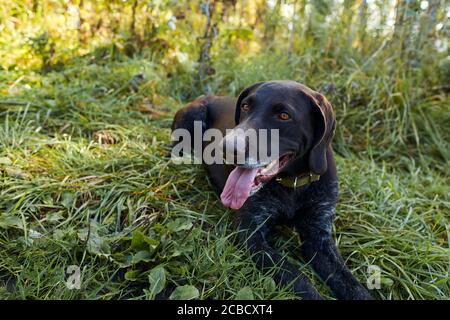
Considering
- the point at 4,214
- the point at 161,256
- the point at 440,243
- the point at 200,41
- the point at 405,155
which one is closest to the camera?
the point at 161,256

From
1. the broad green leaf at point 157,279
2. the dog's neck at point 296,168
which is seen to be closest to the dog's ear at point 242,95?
the dog's neck at point 296,168

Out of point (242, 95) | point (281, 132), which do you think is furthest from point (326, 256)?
point (242, 95)

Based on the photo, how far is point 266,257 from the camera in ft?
8.13

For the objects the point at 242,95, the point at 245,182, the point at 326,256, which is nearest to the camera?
the point at 245,182

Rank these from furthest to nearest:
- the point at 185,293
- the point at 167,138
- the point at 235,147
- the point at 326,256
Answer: the point at 167,138 < the point at 326,256 < the point at 235,147 < the point at 185,293

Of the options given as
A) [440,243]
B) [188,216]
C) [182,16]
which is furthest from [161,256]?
[182,16]

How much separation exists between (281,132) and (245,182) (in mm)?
344

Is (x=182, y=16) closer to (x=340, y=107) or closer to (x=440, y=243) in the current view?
(x=340, y=107)

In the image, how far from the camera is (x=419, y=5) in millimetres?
4707

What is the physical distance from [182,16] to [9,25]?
6.28ft

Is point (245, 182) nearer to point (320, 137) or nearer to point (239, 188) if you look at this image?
point (239, 188)

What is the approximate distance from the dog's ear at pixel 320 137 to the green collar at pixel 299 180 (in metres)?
0.11

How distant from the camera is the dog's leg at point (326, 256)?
8.03 ft

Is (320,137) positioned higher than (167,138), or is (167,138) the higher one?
(320,137)
